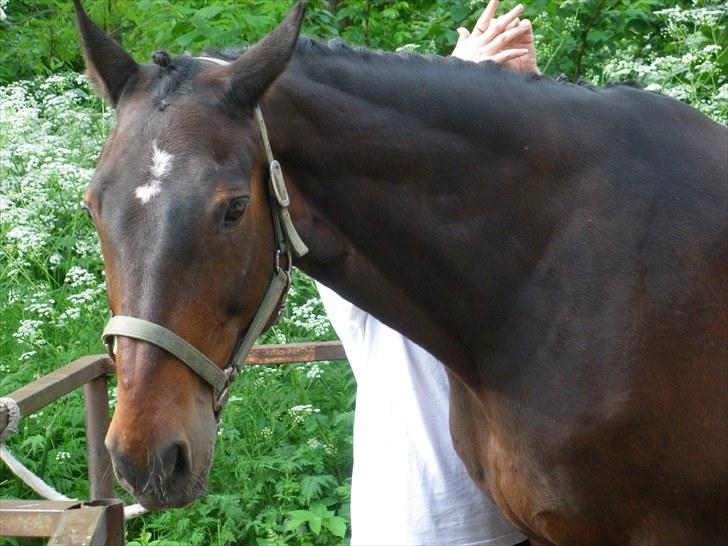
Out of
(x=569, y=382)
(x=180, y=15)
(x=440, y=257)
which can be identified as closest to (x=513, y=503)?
(x=569, y=382)

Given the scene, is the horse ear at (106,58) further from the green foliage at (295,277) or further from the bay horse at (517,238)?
the green foliage at (295,277)

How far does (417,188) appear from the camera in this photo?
98.6 inches

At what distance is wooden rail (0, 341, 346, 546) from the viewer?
7.07 feet

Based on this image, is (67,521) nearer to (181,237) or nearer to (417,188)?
(181,237)

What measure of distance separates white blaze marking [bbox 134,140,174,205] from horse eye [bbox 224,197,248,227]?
14 cm

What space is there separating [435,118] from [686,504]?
1.07 m

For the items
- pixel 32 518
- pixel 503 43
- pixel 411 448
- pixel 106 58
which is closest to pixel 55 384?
pixel 411 448

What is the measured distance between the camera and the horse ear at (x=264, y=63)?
2232mm

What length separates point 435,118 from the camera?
2.52 m

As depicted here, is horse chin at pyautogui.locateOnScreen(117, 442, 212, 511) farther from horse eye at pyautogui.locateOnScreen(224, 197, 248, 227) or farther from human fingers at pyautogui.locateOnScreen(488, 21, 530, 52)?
human fingers at pyautogui.locateOnScreen(488, 21, 530, 52)

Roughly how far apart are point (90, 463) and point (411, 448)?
6.53 feet

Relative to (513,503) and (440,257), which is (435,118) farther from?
(513,503)

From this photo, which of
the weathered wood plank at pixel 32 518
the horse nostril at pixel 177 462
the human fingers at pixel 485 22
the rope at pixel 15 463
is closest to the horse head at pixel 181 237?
the horse nostril at pixel 177 462

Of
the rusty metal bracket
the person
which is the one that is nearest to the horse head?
the rusty metal bracket
